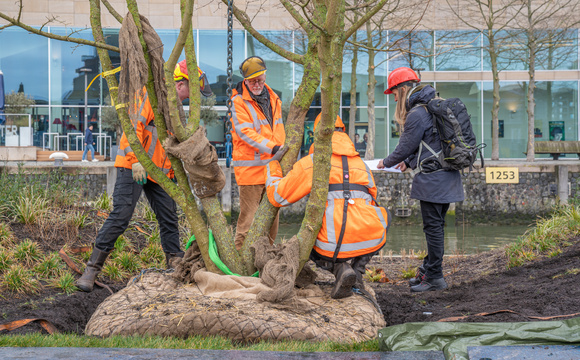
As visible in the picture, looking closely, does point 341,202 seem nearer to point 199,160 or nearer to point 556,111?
point 199,160

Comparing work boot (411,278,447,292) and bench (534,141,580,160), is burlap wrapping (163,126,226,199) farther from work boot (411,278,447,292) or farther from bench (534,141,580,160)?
bench (534,141,580,160)

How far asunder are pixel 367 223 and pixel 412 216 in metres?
14.2

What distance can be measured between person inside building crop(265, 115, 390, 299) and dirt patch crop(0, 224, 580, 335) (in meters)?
0.56

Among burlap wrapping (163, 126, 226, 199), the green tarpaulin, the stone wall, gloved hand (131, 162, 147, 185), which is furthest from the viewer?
the stone wall

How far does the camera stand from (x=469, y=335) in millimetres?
3141

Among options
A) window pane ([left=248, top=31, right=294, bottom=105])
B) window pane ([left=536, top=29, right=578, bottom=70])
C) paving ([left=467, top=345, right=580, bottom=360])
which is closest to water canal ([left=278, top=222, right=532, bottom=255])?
paving ([left=467, top=345, right=580, bottom=360])

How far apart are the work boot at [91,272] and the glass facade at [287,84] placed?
21491 mm

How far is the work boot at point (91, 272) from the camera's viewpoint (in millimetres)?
5312

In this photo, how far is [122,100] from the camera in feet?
14.8

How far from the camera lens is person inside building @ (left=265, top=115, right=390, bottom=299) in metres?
4.34

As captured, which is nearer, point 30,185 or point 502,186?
point 30,185

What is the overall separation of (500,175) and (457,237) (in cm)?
212

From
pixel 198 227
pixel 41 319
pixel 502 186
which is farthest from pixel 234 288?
pixel 502 186

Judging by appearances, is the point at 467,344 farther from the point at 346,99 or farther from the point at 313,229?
the point at 346,99
